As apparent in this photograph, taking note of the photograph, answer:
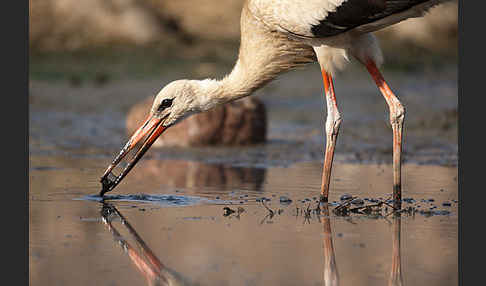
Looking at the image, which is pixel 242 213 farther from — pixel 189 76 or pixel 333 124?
pixel 189 76

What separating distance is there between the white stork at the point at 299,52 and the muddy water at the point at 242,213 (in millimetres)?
621

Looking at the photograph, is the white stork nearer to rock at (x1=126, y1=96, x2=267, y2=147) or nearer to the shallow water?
the shallow water

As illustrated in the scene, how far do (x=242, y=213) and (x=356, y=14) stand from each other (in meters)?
2.08

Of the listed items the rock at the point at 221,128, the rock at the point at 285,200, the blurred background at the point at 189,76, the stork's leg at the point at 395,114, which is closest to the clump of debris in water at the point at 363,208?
the rock at the point at 285,200

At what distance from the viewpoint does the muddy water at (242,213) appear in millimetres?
5727

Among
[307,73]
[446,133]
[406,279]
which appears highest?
[307,73]

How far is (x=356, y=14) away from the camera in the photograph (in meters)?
8.03

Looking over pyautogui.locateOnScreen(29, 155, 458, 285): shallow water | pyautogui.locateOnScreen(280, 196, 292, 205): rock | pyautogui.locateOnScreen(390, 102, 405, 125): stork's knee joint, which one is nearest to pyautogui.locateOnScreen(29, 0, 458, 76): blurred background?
pyautogui.locateOnScreen(29, 155, 458, 285): shallow water

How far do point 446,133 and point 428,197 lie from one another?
576cm

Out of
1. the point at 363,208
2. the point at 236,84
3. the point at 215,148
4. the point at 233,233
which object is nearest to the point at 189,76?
the point at 215,148

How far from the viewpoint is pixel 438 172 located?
10.5 metres

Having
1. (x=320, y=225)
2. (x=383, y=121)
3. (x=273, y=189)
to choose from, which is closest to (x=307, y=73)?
(x=383, y=121)

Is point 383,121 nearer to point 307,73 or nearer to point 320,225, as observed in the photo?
point 307,73

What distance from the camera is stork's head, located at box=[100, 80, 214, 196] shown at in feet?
29.4
